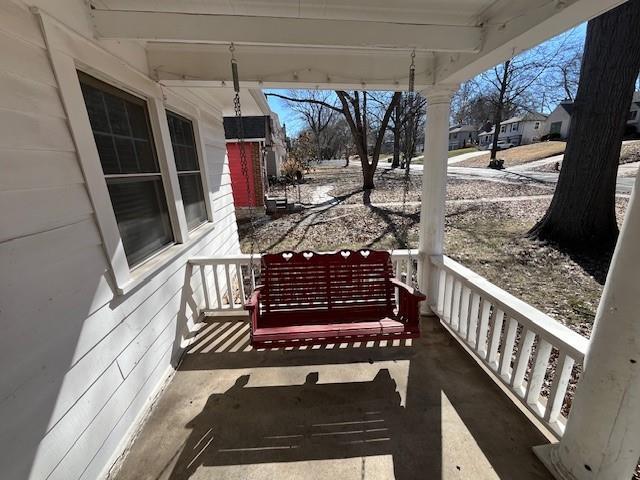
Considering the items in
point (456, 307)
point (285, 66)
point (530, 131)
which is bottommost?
point (456, 307)

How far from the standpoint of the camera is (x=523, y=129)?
131 ft

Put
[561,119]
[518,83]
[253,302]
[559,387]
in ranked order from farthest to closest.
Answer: [561,119]
[518,83]
[253,302]
[559,387]

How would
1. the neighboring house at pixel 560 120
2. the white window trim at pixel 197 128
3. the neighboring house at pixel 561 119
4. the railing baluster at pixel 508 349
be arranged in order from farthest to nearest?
the neighboring house at pixel 560 120, the neighboring house at pixel 561 119, the white window trim at pixel 197 128, the railing baluster at pixel 508 349

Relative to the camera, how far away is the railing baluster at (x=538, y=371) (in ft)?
5.73

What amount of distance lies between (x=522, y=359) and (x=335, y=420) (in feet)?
4.44

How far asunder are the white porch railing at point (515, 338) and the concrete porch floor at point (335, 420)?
14 cm

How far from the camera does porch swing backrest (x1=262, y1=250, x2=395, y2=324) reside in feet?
8.07

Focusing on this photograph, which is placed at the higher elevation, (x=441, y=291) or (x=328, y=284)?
(x=328, y=284)

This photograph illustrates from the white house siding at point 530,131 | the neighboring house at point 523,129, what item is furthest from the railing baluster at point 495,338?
the white house siding at point 530,131

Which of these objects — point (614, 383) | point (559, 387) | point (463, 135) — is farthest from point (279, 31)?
point (463, 135)

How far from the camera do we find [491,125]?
151ft

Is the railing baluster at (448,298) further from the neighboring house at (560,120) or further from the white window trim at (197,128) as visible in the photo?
the neighboring house at (560,120)

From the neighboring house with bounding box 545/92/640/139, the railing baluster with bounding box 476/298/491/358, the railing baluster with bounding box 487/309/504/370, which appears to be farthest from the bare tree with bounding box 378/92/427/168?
the neighboring house with bounding box 545/92/640/139

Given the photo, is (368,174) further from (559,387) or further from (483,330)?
(559,387)
